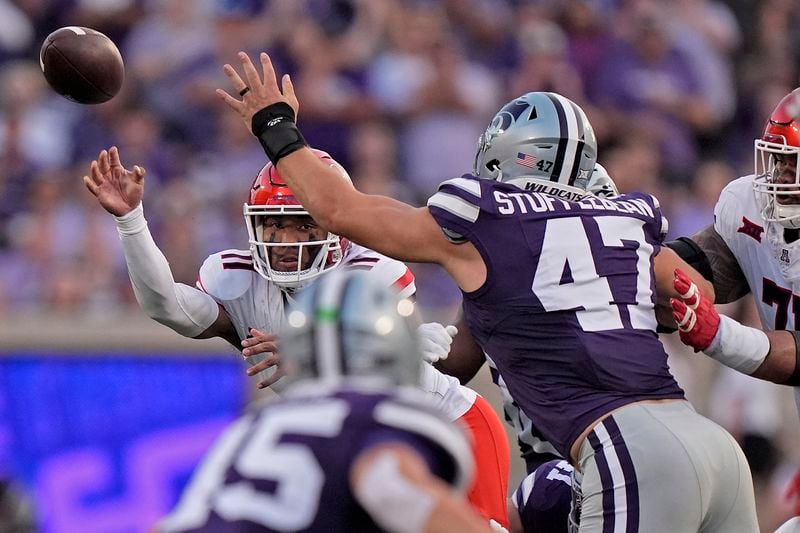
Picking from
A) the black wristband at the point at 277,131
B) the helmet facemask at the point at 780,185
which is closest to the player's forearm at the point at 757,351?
the helmet facemask at the point at 780,185

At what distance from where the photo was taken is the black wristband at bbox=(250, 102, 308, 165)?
426 cm

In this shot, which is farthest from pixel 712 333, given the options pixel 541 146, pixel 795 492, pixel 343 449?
pixel 343 449

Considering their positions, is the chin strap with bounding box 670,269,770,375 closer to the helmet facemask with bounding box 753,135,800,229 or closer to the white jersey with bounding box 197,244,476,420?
the helmet facemask with bounding box 753,135,800,229

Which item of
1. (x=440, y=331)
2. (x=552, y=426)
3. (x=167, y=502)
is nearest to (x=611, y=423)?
(x=552, y=426)

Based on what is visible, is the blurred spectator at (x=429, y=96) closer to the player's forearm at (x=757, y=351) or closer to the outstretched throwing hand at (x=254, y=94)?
the player's forearm at (x=757, y=351)

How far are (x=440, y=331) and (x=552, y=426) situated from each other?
2.22 ft

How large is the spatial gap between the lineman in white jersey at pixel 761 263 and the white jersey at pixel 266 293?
0.88 meters

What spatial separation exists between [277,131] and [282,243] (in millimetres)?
655

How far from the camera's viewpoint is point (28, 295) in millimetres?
8531

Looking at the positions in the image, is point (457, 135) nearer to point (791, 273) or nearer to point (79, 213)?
point (79, 213)

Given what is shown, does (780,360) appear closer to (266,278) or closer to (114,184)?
(266,278)

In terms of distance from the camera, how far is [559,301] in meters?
4.12

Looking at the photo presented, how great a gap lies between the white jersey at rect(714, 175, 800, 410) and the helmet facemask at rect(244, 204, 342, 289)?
55.1 inches

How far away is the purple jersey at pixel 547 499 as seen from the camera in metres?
4.98
